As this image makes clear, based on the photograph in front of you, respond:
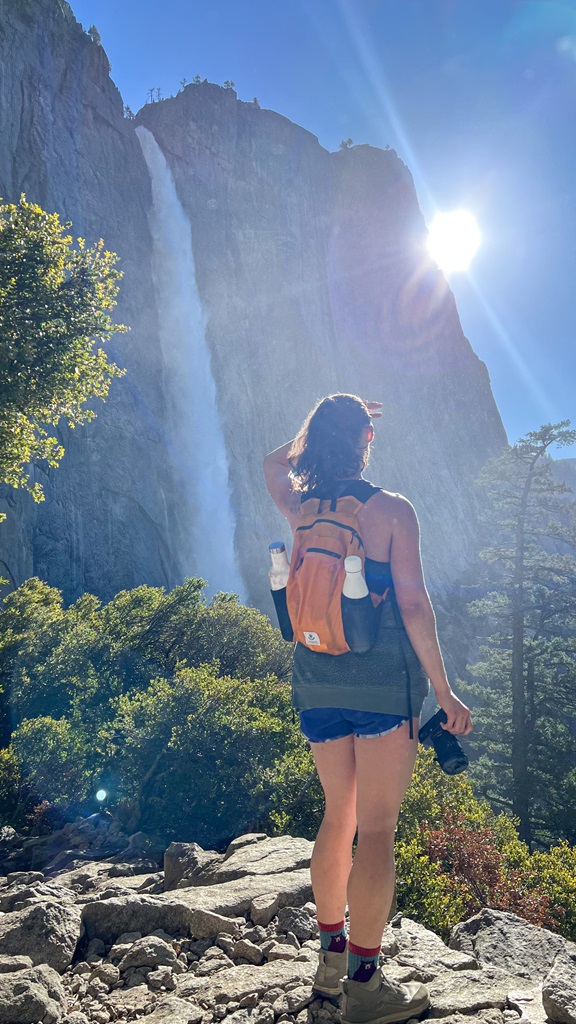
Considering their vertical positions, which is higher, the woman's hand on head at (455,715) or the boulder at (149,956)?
the woman's hand on head at (455,715)

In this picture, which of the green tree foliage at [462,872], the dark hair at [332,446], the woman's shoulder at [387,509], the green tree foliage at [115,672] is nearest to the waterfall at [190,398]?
the green tree foliage at [115,672]

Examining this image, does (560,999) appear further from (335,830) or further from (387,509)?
(387,509)

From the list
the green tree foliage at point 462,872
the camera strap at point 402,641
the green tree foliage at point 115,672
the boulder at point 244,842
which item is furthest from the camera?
the green tree foliage at point 115,672

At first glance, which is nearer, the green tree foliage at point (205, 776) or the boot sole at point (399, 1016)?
the boot sole at point (399, 1016)

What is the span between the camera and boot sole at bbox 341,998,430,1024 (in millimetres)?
2381

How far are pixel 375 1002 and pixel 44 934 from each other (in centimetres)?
207

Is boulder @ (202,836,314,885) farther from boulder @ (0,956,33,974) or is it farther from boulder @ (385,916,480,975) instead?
boulder @ (0,956,33,974)

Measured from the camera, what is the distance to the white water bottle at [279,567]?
3.04 metres

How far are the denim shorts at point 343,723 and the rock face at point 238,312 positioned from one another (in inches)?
994

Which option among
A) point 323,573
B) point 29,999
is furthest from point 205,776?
point 323,573

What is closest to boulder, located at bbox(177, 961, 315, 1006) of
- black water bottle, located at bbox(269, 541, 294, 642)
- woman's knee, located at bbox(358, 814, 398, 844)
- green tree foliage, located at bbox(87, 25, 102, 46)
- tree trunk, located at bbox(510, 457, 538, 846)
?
woman's knee, located at bbox(358, 814, 398, 844)

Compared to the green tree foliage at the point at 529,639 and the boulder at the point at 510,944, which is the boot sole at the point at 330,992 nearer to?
the boulder at the point at 510,944

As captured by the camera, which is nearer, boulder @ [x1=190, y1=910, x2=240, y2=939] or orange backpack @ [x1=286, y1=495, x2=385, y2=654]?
orange backpack @ [x1=286, y1=495, x2=385, y2=654]

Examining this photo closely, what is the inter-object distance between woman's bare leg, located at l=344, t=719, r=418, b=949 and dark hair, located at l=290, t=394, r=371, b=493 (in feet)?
3.41
